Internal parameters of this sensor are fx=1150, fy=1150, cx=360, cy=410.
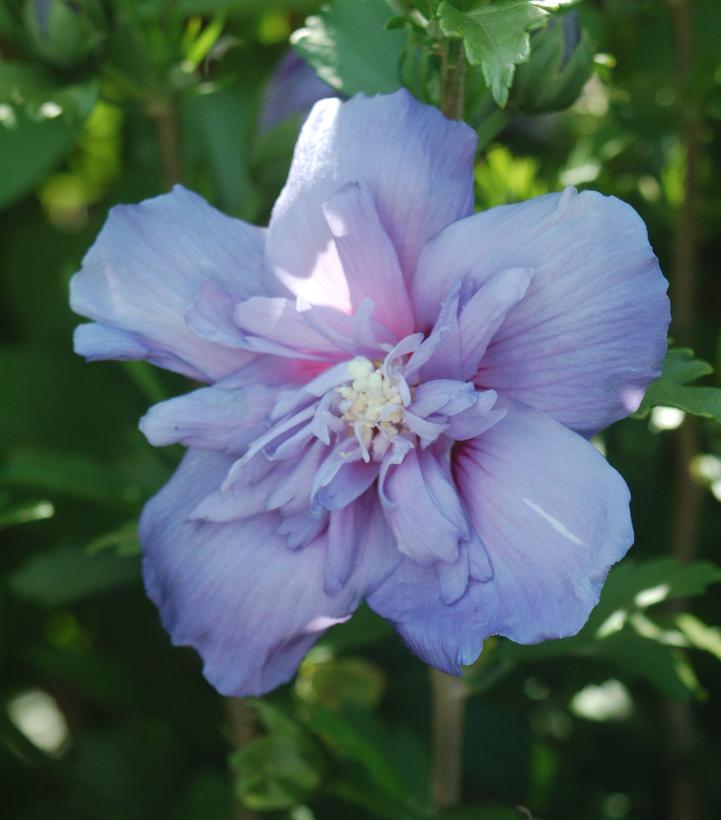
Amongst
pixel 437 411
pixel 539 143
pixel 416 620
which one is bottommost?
pixel 539 143

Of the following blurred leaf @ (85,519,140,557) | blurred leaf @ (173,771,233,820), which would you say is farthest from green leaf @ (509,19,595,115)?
blurred leaf @ (173,771,233,820)

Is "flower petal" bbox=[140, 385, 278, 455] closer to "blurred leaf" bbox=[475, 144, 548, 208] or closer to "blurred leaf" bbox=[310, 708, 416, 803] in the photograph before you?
"blurred leaf" bbox=[310, 708, 416, 803]

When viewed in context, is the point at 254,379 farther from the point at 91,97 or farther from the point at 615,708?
the point at 615,708

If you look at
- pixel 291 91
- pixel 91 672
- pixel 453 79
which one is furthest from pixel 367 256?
pixel 91 672

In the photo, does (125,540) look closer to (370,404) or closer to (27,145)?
(370,404)

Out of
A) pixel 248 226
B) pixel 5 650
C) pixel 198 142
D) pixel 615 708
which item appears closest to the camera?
pixel 248 226

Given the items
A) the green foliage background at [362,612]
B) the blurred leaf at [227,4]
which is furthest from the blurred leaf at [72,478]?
the blurred leaf at [227,4]

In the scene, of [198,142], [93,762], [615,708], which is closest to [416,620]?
[615,708]

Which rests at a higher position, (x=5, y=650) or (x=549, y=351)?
(x=549, y=351)
